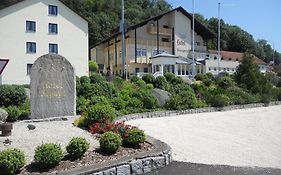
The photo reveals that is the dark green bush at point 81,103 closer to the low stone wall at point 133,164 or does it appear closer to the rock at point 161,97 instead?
the rock at point 161,97

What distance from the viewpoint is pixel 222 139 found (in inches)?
428

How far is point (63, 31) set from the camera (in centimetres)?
4112

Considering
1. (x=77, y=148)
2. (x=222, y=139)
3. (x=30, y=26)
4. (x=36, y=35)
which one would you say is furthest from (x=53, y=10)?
(x=77, y=148)

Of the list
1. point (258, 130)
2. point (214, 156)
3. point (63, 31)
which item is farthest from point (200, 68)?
point (214, 156)

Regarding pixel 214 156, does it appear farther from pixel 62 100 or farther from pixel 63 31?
pixel 63 31

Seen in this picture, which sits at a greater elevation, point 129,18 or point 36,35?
point 129,18

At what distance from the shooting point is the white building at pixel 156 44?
179ft

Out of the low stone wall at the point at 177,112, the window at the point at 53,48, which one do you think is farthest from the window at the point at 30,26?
the low stone wall at the point at 177,112

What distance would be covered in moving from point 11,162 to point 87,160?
1.65 meters

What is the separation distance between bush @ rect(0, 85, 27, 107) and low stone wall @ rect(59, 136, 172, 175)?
1004cm

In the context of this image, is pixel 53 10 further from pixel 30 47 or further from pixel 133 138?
pixel 133 138

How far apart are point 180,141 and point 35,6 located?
3405 centimetres

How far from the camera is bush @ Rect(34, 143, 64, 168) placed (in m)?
6.53

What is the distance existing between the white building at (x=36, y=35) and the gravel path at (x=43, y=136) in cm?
2769
